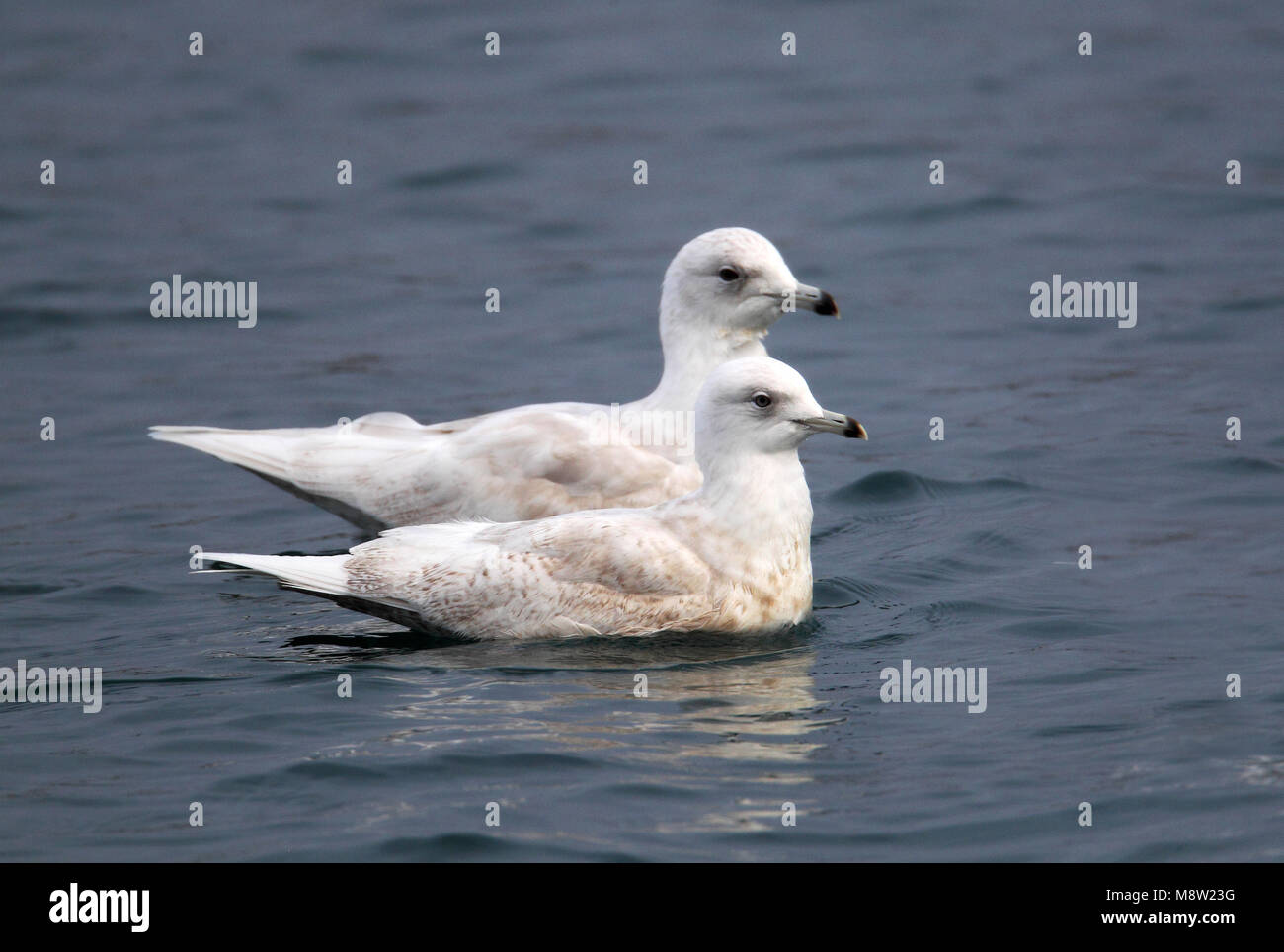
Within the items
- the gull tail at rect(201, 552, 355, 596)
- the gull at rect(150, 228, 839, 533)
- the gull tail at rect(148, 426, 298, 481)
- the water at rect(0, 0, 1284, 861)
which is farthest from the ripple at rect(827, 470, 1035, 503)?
the gull tail at rect(201, 552, 355, 596)

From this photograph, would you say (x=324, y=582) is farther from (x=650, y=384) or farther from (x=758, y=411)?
(x=650, y=384)

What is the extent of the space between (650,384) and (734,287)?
3881mm

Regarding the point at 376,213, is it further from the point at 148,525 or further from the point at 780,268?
the point at 780,268

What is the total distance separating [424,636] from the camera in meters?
8.84

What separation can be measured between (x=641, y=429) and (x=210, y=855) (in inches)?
153

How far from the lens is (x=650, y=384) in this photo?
13797 mm

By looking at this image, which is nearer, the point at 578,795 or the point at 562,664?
the point at 578,795

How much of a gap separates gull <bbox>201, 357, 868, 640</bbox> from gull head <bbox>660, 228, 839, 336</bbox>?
4.10 ft

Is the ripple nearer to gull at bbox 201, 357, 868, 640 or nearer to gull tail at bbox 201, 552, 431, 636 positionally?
gull at bbox 201, 357, 868, 640

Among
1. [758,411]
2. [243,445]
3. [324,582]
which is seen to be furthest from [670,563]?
[243,445]

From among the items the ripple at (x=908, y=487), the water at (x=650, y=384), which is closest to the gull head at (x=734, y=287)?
the water at (x=650, y=384)

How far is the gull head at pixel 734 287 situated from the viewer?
990cm
